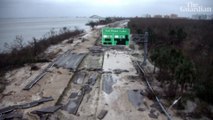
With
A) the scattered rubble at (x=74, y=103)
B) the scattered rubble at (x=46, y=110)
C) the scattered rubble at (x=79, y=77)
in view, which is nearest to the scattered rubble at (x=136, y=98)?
the scattered rubble at (x=74, y=103)

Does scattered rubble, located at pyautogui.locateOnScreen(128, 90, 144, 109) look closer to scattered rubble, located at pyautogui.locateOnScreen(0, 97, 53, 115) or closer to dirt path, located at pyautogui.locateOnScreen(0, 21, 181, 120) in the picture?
dirt path, located at pyautogui.locateOnScreen(0, 21, 181, 120)

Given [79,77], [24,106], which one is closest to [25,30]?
[79,77]

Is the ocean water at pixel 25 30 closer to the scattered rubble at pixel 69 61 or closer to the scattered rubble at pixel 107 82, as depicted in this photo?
the scattered rubble at pixel 69 61

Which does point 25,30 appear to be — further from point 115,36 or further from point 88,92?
point 88,92

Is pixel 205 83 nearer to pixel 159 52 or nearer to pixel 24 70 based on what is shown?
pixel 159 52

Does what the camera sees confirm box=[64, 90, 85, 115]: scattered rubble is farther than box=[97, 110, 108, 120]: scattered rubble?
Yes

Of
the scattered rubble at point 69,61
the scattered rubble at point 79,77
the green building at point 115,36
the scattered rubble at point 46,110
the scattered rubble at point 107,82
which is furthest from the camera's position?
the scattered rubble at point 69,61

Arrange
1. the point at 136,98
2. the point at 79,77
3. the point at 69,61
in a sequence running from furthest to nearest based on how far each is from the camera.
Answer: the point at 69,61, the point at 79,77, the point at 136,98

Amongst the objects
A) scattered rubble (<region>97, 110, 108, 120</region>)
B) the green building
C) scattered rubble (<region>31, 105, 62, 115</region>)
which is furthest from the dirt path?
the green building
